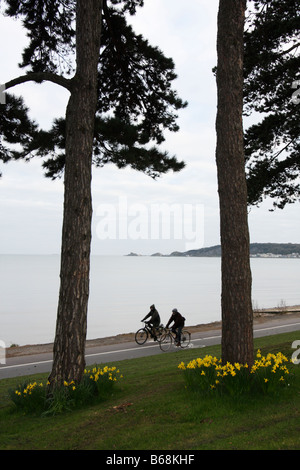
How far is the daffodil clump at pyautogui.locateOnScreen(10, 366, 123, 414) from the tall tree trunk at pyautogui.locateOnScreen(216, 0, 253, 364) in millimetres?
2001

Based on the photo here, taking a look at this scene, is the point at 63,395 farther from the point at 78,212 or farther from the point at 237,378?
the point at 78,212

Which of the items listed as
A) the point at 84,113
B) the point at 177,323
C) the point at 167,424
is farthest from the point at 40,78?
the point at 177,323

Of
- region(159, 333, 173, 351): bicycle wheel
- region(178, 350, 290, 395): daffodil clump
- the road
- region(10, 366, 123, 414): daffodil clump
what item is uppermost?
region(178, 350, 290, 395): daffodil clump

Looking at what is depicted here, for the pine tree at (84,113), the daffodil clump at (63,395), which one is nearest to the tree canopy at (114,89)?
the pine tree at (84,113)

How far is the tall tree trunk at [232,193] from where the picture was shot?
6.81 meters

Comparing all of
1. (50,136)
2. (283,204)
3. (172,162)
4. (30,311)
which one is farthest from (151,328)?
(30,311)

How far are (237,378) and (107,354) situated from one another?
11573 millimetres

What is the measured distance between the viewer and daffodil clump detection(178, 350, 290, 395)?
6.10m

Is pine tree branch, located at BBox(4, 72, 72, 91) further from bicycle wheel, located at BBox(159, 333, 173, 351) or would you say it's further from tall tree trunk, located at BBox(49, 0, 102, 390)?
bicycle wheel, located at BBox(159, 333, 173, 351)

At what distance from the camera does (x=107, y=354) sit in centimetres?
1711

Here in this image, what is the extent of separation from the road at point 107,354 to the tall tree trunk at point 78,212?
7.22 meters

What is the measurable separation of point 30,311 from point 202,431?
154ft

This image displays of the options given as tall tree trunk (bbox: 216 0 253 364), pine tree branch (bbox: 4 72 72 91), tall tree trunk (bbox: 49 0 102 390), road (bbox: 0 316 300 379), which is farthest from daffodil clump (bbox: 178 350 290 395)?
road (bbox: 0 316 300 379)
